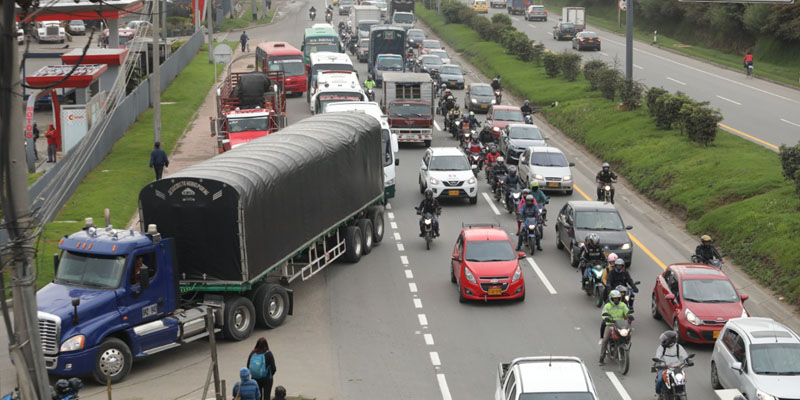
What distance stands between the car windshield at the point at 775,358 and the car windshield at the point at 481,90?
125 ft

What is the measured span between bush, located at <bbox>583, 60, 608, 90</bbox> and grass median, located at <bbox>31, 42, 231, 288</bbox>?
69.7ft

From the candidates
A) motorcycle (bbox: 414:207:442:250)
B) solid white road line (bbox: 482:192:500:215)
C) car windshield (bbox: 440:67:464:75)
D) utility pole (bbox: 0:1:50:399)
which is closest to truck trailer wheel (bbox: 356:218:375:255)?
motorcycle (bbox: 414:207:442:250)

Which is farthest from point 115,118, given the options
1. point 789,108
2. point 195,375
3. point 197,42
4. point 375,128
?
point 197,42

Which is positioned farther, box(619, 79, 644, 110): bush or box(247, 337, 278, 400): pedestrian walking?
box(619, 79, 644, 110): bush

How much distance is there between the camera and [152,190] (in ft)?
68.4

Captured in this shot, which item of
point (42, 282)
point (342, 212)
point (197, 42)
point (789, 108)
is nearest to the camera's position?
point (42, 282)

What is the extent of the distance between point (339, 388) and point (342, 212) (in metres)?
8.33

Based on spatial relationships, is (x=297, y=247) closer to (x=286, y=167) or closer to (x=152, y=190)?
(x=286, y=167)

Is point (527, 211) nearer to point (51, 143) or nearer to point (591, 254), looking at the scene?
point (591, 254)

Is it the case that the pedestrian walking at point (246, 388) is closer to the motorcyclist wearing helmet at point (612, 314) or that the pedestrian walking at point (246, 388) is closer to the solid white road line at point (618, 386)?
the solid white road line at point (618, 386)

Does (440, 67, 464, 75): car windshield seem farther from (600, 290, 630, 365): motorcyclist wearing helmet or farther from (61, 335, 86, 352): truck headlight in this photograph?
(61, 335, 86, 352): truck headlight

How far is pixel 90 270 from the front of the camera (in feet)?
63.6

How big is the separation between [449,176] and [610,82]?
790 inches

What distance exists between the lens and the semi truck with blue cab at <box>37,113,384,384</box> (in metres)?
18.8
